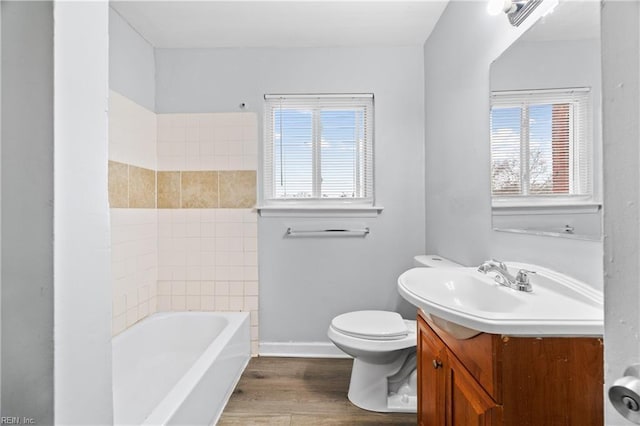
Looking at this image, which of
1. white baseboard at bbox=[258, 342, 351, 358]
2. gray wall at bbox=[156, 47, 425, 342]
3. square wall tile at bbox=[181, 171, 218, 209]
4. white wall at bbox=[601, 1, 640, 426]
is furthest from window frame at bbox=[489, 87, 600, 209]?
square wall tile at bbox=[181, 171, 218, 209]

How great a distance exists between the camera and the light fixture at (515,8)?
122cm

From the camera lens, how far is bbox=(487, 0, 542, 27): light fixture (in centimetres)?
122

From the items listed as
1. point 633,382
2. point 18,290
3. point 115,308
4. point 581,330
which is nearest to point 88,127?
point 18,290

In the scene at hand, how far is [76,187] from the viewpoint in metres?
0.43

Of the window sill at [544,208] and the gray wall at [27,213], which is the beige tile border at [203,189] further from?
the gray wall at [27,213]

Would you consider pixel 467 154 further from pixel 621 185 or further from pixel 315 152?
pixel 621 185

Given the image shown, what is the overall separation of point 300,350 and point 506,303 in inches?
66.4

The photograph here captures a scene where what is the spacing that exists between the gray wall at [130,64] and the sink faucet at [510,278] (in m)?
2.28

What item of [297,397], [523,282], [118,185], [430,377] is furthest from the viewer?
[118,185]

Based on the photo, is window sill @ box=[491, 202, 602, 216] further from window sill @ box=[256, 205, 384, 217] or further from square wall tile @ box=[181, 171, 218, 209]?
square wall tile @ box=[181, 171, 218, 209]

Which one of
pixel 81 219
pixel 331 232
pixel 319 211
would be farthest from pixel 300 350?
pixel 81 219

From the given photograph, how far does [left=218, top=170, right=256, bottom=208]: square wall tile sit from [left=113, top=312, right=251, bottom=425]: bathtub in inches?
33.0

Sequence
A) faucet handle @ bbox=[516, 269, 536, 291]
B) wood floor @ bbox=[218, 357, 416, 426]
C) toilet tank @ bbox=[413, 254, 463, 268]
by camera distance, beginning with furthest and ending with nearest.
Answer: toilet tank @ bbox=[413, 254, 463, 268] → wood floor @ bbox=[218, 357, 416, 426] → faucet handle @ bbox=[516, 269, 536, 291]

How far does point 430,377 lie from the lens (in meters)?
1.29
